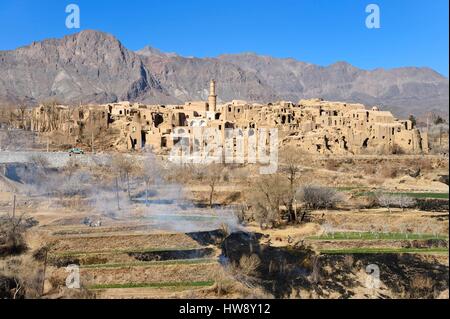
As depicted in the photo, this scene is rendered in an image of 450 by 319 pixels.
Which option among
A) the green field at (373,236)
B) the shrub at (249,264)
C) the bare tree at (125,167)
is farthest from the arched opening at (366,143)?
the shrub at (249,264)

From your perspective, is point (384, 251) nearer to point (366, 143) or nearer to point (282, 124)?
point (366, 143)

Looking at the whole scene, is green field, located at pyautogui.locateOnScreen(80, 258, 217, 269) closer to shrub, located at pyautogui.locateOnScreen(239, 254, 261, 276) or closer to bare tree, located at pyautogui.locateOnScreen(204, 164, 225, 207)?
shrub, located at pyautogui.locateOnScreen(239, 254, 261, 276)

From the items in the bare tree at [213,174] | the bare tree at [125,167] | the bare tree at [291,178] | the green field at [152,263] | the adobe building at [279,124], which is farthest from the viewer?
the adobe building at [279,124]

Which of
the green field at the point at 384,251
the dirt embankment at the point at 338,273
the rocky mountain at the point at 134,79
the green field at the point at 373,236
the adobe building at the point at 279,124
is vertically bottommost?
the dirt embankment at the point at 338,273

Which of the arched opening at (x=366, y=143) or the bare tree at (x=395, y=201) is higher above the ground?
the arched opening at (x=366, y=143)

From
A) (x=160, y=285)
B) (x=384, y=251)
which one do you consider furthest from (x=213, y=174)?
(x=160, y=285)

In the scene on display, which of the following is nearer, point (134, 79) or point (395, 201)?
point (395, 201)

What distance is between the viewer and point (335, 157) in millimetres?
32312

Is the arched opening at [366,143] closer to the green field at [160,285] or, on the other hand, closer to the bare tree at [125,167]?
the bare tree at [125,167]

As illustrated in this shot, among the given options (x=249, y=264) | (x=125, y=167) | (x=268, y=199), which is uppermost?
(x=125, y=167)

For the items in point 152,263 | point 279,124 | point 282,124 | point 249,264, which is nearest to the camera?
point 152,263

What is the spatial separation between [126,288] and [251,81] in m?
170

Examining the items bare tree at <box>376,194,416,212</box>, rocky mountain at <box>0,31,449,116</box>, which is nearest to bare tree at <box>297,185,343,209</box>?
bare tree at <box>376,194,416,212</box>

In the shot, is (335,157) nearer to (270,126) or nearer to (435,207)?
(270,126)
